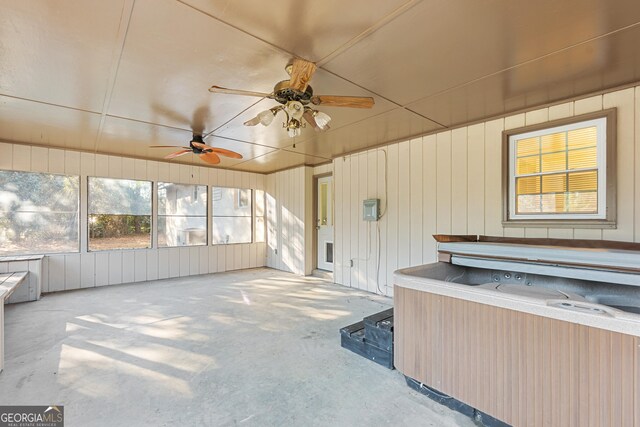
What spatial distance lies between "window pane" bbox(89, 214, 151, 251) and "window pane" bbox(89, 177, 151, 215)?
12 centimetres

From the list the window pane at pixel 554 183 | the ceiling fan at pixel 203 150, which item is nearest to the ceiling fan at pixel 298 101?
the ceiling fan at pixel 203 150

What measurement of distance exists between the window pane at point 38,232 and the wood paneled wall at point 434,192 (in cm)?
477

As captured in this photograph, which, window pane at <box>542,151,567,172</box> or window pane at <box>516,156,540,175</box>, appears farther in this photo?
window pane at <box>516,156,540,175</box>

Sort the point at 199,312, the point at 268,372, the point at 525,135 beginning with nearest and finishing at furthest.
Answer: the point at 268,372 → the point at 525,135 → the point at 199,312

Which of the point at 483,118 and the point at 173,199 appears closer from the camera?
the point at 483,118

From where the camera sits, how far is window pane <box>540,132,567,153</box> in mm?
3041

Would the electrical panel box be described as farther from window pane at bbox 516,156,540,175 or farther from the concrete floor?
window pane at bbox 516,156,540,175

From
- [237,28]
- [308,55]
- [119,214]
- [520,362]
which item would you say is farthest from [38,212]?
[520,362]

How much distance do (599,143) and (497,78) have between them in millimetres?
1314

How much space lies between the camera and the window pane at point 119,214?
17.1 ft

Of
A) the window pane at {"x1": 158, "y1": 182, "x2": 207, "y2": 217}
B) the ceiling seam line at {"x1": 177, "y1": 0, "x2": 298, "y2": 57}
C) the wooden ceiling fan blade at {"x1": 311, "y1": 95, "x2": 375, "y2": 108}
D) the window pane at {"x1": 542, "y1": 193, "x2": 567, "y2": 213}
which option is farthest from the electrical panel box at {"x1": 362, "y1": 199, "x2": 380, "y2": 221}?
the window pane at {"x1": 158, "y1": 182, "x2": 207, "y2": 217}

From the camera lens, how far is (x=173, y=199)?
614cm

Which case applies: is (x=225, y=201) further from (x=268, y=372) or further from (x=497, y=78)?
(x=497, y=78)

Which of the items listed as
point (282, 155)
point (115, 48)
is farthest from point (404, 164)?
point (115, 48)
